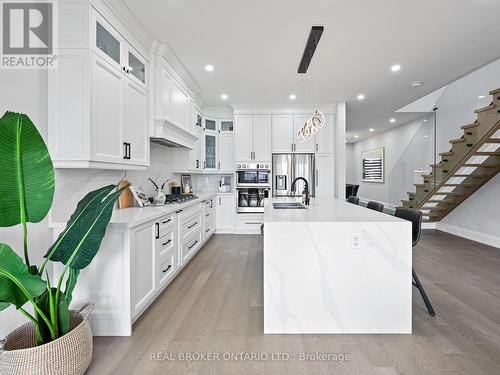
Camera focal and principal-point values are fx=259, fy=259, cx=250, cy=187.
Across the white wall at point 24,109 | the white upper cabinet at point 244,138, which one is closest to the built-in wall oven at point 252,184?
the white upper cabinet at point 244,138

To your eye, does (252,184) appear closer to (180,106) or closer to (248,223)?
(248,223)

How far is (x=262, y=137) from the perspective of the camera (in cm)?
555

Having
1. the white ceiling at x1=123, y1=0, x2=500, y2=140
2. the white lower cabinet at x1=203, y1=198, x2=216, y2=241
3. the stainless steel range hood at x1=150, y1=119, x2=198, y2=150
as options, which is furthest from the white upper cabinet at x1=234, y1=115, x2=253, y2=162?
the stainless steel range hood at x1=150, y1=119, x2=198, y2=150

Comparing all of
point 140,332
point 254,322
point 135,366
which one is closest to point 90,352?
point 135,366

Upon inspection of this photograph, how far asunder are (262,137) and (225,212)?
1.80 meters

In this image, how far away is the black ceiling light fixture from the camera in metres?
2.76

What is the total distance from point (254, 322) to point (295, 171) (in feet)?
12.3

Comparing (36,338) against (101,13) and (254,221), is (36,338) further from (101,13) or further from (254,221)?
(254,221)

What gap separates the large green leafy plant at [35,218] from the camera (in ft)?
4.22

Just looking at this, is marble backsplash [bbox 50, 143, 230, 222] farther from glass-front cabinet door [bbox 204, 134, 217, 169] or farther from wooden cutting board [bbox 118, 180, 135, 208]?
glass-front cabinet door [bbox 204, 134, 217, 169]

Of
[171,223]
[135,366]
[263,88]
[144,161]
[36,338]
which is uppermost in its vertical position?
[263,88]

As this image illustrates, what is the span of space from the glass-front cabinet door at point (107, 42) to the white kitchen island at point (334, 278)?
1936 mm

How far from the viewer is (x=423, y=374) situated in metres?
1.57

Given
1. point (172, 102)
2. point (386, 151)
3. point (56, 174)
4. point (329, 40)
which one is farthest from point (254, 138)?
point (386, 151)
